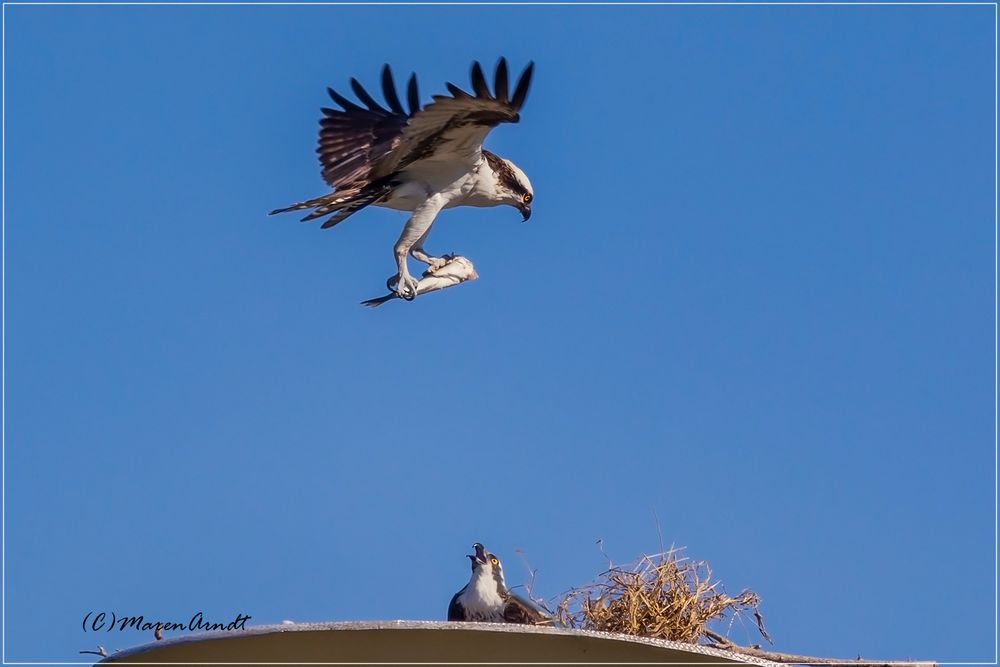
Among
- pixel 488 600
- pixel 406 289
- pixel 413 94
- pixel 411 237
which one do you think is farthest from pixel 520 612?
pixel 413 94

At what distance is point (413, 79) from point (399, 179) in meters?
0.95

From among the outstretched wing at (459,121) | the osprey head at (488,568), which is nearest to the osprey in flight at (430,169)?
the outstretched wing at (459,121)

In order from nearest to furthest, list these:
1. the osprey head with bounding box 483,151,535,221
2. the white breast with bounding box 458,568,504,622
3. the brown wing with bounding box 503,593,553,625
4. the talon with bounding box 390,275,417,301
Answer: the brown wing with bounding box 503,593,553,625 → the white breast with bounding box 458,568,504,622 → the talon with bounding box 390,275,417,301 → the osprey head with bounding box 483,151,535,221

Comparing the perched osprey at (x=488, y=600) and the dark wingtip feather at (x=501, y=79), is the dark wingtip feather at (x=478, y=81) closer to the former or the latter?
the dark wingtip feather at (x=501, y=79)

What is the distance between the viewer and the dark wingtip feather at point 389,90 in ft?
33.4

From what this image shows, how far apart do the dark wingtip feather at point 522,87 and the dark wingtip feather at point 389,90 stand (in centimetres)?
181

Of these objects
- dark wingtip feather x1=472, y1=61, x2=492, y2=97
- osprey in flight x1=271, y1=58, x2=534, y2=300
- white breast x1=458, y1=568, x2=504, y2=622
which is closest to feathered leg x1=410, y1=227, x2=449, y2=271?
osprey in flight x1=271, y1=58, x2=534, y2=300

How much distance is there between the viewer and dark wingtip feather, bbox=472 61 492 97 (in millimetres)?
8477

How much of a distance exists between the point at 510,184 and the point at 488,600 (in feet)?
9.56

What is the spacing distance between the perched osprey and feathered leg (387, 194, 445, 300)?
1.58 meters

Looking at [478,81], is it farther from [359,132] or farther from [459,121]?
[359,132]

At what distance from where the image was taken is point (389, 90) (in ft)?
33.8

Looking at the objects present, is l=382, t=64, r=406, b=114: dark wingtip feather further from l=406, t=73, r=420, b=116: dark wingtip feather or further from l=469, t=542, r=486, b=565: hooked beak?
l=469, t=542, r=486, b=565: hooked beak

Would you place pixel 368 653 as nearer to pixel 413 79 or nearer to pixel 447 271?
pixel 447 271
